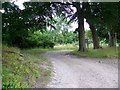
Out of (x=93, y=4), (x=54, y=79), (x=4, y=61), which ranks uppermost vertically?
(x=93, y=4)

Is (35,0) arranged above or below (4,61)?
above

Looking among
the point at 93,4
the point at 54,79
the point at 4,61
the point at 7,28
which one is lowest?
the point at 54,79

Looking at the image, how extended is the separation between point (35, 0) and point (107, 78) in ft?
50.2

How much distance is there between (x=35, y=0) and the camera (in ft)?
81.5

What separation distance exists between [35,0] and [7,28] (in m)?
3.66

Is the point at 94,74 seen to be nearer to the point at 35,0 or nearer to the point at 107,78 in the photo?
the point at 107,78

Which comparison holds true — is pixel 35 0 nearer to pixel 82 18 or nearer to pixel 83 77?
pixel 82 18

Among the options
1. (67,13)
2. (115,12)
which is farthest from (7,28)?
(115,12)

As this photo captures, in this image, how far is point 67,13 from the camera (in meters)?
27.3

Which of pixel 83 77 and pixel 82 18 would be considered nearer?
pixel 83 77

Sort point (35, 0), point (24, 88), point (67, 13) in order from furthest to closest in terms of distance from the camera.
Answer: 1. point (67, 13)
2. point (35, 0)
3. point (24, 88)

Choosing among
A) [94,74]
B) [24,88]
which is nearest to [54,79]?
[94,74]

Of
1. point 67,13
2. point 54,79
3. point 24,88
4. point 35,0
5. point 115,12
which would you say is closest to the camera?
point 24,88

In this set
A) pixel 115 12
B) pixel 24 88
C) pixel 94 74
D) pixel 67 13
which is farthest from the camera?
pixel 67 13
